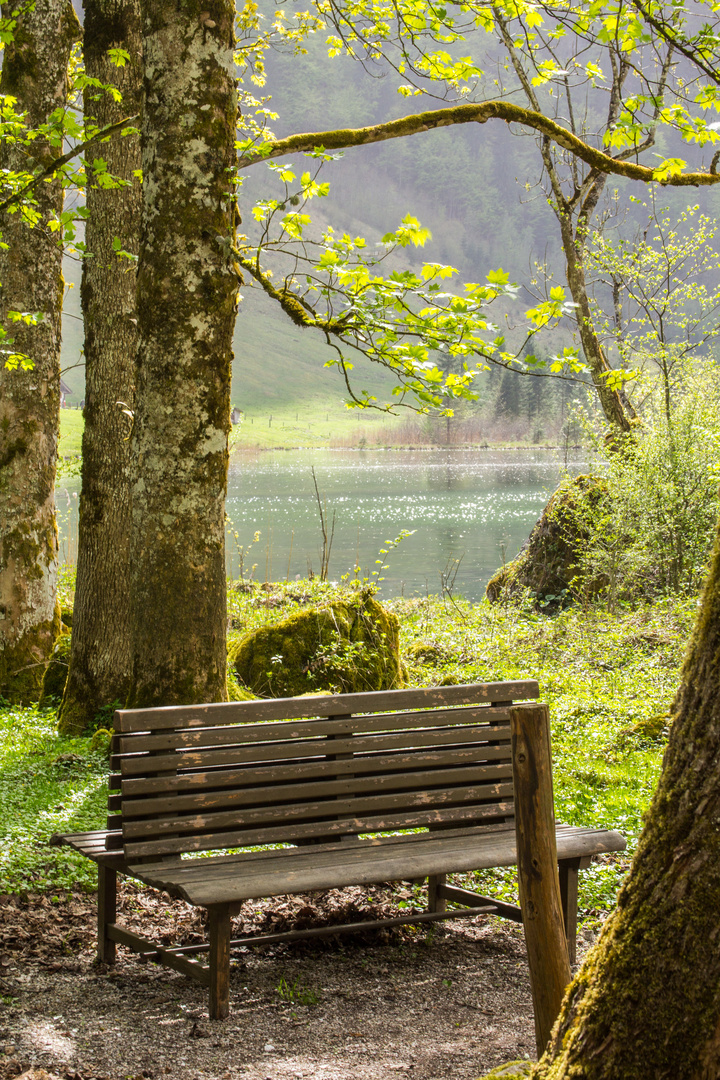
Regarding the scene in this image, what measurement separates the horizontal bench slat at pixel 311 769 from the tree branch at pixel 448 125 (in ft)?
11.9

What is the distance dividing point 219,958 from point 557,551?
534 inches

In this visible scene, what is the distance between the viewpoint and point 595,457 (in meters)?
15.2

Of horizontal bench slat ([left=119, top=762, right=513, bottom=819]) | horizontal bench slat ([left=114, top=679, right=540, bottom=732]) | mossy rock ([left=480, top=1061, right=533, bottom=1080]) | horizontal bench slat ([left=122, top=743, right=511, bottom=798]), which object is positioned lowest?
mossy rock ([left=480, top=1061, right=533, bottom=1080])

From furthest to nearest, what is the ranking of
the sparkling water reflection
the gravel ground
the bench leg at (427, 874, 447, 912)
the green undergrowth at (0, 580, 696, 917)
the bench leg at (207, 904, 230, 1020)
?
1. the sparkling water reflection
2. the green undergrowth at (0, 580, 696, 917)
3. the bench leg at (427, 874, 447, 912)
4. the bench leg at (207, 904, 230, 1020)
5. the gravel ground

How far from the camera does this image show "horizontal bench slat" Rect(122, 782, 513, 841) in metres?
3.59

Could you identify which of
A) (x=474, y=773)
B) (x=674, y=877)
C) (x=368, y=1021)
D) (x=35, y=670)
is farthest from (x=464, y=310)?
(x=35, y=670)

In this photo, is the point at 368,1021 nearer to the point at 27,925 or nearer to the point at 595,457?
the point at 27,925

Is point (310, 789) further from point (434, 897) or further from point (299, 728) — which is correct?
point (434, 897)

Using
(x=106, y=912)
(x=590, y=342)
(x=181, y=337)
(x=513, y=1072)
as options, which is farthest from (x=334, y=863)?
(x=590, y=342)

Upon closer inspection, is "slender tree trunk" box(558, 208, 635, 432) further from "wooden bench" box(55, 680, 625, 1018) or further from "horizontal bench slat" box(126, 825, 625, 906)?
"horizontal bench slat" box(126, 825, 625, 906)

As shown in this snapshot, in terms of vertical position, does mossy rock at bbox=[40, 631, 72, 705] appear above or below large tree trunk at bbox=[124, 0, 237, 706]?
below

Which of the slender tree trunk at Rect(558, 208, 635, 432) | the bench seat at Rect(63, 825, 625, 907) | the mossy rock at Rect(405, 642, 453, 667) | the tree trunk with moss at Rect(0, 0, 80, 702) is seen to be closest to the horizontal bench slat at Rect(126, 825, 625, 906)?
the bench seat at Rect(63, 825, 625, 907)

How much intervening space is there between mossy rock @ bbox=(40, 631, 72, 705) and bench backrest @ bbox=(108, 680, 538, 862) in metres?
5.44

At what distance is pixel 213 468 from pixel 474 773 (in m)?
2.02
